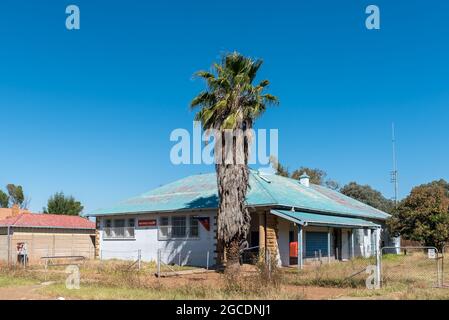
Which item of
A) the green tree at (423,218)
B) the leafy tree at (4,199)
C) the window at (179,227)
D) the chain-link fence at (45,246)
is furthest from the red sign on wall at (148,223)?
the leafy tree at (4,199)

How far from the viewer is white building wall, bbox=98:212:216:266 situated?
27.9 meters

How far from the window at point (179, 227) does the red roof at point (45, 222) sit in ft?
36.5

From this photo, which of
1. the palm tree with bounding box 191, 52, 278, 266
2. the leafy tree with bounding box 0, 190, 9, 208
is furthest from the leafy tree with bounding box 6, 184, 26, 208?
the palm tree with bounding box 191, 52, 278, 266

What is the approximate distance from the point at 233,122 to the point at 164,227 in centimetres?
1091

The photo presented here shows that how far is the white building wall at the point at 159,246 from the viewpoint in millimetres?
27922

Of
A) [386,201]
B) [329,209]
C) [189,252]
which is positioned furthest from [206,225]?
[386,201]

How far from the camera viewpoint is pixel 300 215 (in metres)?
26.2

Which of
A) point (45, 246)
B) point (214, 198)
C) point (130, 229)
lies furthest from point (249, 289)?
point (45, 246)

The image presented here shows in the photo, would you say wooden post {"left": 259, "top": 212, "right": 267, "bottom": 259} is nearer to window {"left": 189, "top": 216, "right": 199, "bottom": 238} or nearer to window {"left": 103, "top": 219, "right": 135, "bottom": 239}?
window {"left": 189, "top": 216, "right": 199, "bottom": 238}

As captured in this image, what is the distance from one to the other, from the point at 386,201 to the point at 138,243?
55577mm

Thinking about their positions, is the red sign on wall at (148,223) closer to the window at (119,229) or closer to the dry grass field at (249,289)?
the window at (119,229)

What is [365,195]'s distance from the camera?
7494 cm

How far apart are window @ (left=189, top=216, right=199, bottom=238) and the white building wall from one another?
266 mm
